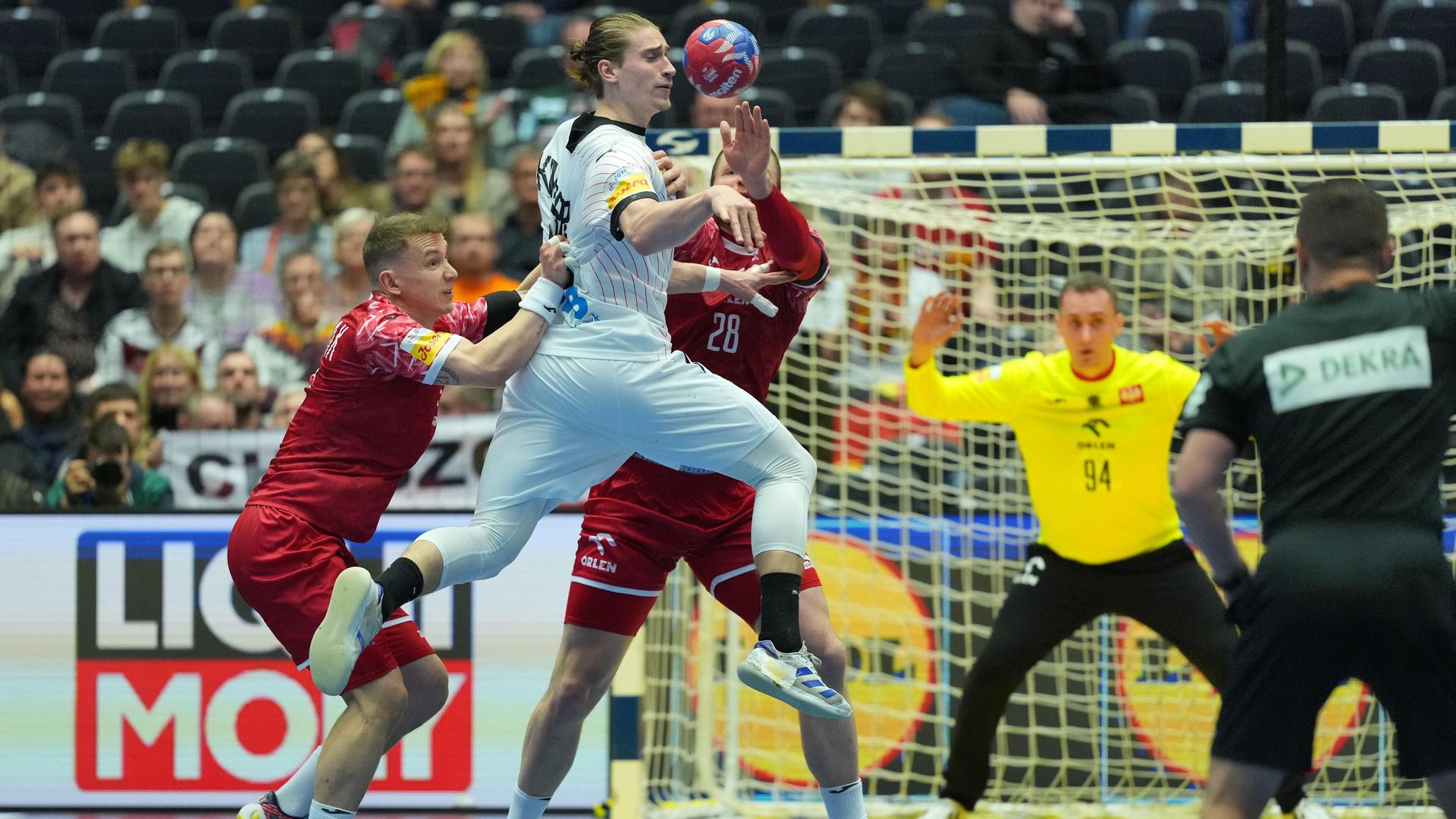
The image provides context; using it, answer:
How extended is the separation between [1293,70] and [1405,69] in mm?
644

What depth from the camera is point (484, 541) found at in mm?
4848

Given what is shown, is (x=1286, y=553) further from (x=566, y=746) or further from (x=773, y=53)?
(x=773, y=53)

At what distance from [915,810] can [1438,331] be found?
13.3 feet

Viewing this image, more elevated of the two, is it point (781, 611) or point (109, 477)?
point (109, 477)

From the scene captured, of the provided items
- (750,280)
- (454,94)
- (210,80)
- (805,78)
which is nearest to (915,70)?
(805,78)

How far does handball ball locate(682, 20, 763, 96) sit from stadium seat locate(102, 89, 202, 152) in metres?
7.29

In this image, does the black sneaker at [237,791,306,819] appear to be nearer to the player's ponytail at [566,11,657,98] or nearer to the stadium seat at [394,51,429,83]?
the player's ponytail at [566,11,657,98]

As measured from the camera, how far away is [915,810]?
735cm

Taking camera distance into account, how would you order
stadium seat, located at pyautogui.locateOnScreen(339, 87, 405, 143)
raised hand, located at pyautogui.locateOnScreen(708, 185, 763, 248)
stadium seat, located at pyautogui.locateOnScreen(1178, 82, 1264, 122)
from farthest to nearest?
stadium seat, located at pyautogui.locateOnScreen(339, 87, 405, 143)
stadium seat, located at pyautogui.locateOnScreen(1178, 82, 1264, 122)
raised hand, located at pyautogui.locateOnScreen(708, 185, 763, 248)

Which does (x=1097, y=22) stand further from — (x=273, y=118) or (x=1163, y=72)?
(x=273, y=118)

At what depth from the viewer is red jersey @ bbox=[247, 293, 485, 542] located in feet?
16.9

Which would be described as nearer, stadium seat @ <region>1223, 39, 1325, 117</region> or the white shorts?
the white shorts

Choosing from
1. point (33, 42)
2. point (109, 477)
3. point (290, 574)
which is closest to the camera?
point (290, 574)

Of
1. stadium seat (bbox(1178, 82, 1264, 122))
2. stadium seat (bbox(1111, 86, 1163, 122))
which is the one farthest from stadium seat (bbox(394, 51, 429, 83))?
stadium seat (bbox(1178, 82, 1264, 122))
